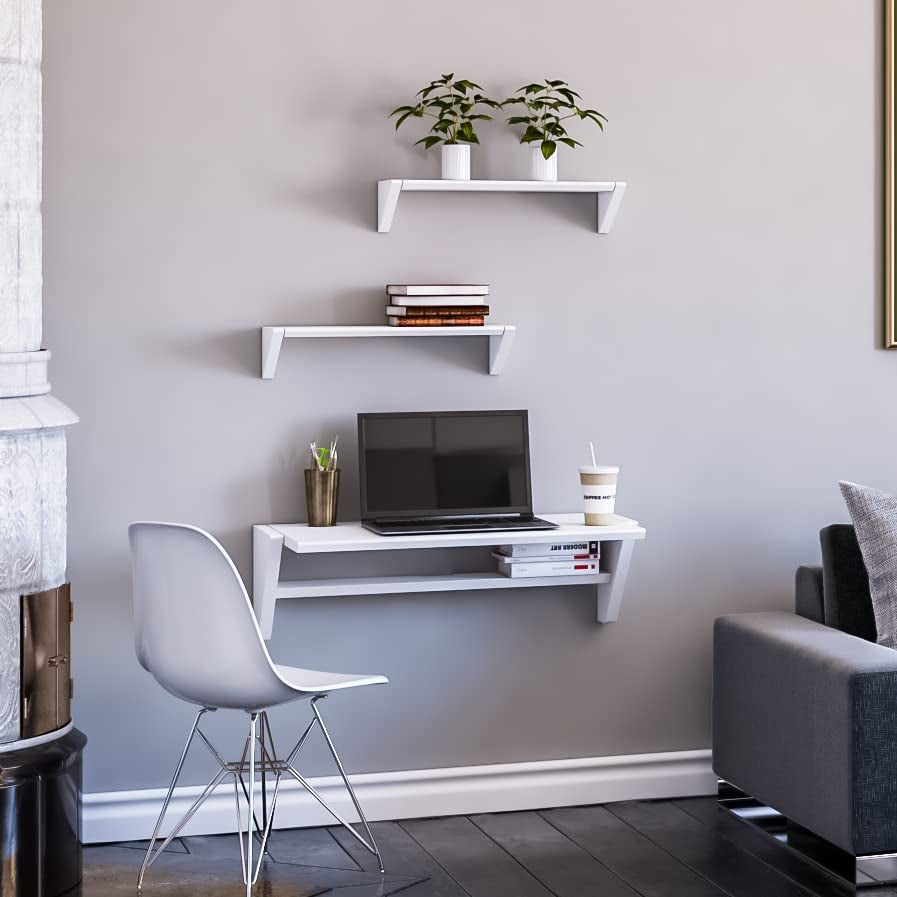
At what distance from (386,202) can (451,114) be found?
315 mm

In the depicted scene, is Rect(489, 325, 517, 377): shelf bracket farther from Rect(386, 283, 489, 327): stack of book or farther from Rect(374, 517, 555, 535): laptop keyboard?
Rect(374, 517, 555, 535): laptop keyboard

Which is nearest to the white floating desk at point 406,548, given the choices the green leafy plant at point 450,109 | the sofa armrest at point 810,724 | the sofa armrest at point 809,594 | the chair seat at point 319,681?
the chair seat at point 319,681

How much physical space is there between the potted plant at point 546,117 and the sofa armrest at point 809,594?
128 centimetres

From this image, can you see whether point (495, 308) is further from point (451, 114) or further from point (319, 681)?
point (319, 681)

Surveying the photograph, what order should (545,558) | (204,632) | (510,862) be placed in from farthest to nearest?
1. (545,558)
2. (510,862)
3. (204,632)

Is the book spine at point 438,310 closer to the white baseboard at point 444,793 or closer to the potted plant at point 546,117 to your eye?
the potted plant at point 546,117

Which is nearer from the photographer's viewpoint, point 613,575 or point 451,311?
point 451,311

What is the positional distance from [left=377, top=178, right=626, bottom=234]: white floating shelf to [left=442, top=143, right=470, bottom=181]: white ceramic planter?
1.5 inches

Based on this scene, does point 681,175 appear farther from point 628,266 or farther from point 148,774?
point 148,774

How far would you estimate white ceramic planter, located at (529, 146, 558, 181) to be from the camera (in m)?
3.49

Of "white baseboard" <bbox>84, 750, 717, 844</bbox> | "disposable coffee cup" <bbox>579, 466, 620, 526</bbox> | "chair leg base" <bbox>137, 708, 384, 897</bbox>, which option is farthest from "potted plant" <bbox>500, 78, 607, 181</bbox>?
"white baseboard" <bbox>84, 750, 717, 844</bbox>

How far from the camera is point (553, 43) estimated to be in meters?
3.59

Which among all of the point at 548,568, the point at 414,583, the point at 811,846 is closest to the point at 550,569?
the point at 548,568

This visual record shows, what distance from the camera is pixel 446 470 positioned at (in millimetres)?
3463
